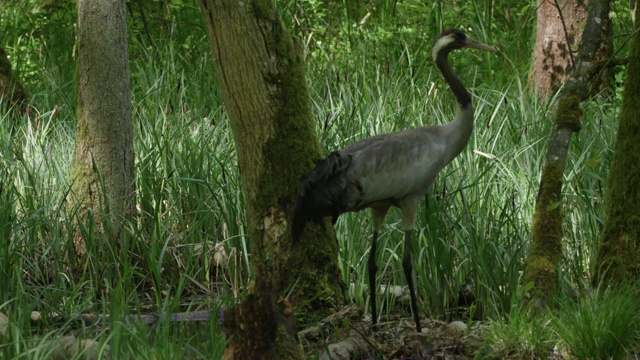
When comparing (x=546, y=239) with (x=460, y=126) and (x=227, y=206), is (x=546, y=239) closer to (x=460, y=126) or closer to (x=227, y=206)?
(x=460, y=126)

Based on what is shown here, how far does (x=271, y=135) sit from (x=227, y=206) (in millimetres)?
847

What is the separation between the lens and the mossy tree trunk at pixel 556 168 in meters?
4.11

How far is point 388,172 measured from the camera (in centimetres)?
454

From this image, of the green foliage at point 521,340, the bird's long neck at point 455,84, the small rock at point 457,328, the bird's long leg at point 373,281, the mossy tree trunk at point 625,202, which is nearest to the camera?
the green foliage at point 521,340

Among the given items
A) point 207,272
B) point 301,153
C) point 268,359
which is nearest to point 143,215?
point 207,272

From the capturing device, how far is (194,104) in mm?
7344

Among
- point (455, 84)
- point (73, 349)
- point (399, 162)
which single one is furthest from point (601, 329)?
point (73, 349)

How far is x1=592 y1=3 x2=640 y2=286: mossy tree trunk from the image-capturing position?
165 inches

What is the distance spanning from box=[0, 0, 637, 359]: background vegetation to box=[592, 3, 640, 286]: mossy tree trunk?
0.20 metres

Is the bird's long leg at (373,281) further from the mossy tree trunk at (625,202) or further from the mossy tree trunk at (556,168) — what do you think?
the mossy tree trunk at (625,202)

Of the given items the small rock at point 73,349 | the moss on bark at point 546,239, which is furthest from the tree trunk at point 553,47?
the small rock at point 73,349

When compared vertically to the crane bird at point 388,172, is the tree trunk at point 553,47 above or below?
above

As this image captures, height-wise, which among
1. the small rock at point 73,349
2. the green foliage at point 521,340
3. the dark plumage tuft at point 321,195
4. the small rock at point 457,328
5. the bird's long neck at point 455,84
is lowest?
the small rock at point 457,328

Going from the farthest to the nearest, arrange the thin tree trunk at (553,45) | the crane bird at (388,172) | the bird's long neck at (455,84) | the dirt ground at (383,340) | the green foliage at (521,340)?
the thin tree trunk at (553,45), the bird's long neck at (455,84), the crane bird at (388,172), the dirt ground at (383,340), the green foliage at (521,340)
